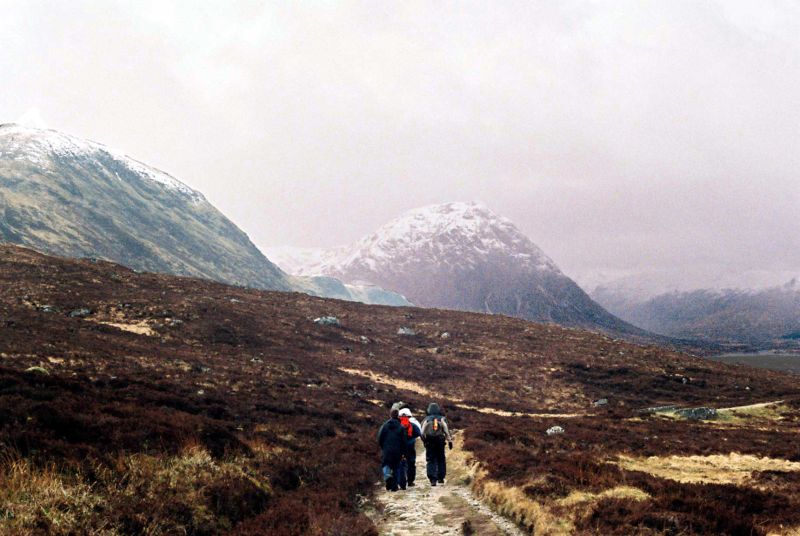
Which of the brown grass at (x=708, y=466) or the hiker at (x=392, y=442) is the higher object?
the hiker at (x=392, y=442)

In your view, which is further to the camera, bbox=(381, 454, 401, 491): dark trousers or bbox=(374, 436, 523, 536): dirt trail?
bbox=(381, 454, 401, 491): dark trousers

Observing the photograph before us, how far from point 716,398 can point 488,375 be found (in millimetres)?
25438

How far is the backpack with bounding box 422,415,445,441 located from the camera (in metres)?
15.3

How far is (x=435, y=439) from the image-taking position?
1558 centimetres

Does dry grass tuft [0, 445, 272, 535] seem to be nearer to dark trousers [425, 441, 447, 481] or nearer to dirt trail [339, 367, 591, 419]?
dark trousers [425, 441, 447, 481]

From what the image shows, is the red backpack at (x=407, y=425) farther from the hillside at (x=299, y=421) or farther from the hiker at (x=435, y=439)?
the hillside at (x=299, y=421)

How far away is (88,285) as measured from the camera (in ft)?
191

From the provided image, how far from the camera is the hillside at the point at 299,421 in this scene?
10.1 metres

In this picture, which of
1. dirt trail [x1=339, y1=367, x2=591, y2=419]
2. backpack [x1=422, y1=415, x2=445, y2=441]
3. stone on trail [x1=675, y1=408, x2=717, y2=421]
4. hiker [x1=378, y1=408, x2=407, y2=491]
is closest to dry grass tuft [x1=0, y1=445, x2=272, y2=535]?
hiker [x1=378, y1=408, x2=407, y2=491]

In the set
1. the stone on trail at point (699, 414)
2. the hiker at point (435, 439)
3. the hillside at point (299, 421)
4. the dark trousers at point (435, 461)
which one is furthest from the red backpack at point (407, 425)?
the stone on trail at point (699, 414)

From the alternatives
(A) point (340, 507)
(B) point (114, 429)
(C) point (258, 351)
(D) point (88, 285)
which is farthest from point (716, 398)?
(D) point (88, 285)

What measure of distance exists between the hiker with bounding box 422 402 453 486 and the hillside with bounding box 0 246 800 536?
134cm

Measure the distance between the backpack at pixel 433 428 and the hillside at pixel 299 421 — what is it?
2160 mm

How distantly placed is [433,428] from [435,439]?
53cm
